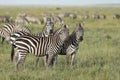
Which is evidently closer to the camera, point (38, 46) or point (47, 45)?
point (38, 46)

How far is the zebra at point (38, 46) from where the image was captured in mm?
10047

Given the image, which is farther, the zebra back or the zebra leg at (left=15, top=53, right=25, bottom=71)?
the zebra back

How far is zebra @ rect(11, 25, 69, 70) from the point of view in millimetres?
10047

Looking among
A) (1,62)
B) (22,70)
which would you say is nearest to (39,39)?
(22,70)

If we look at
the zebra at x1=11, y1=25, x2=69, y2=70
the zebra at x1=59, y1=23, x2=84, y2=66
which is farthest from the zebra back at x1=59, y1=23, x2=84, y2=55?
the zebra at x1=11, y1=25, x2=69, y2=70

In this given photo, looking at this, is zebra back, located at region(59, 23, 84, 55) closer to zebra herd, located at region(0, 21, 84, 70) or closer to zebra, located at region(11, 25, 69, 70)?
zebra herd, located at region(0, 21, 84, 70)

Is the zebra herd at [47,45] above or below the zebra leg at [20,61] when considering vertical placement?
above

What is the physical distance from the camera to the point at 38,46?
10188mm

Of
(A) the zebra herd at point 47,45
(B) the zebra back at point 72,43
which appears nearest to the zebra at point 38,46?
(A) the zebra herd at point 47,45

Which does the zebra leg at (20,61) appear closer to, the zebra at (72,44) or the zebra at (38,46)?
the zebra at (38,46)

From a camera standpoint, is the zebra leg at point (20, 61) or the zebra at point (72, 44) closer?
the zebra leg at point (20, 61)

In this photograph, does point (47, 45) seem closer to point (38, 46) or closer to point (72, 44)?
point (38, 46)

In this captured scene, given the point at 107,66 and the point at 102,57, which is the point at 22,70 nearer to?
the point at 107,66

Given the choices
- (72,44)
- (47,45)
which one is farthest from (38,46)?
(72,44)
